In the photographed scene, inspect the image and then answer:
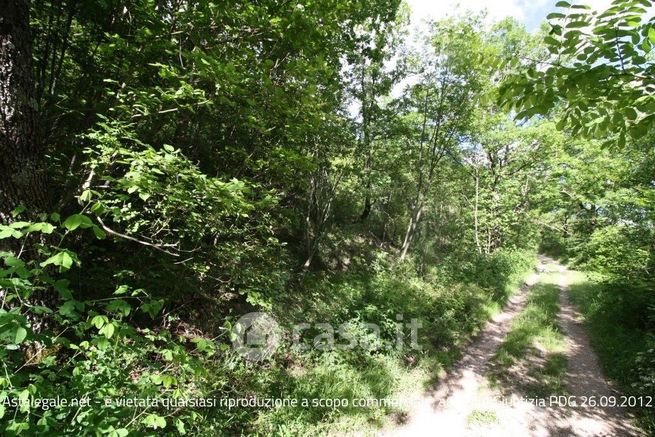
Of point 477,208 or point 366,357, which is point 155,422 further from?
point 477,208

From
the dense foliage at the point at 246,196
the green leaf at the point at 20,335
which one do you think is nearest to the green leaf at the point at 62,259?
the dense foliage at the point at 246,196

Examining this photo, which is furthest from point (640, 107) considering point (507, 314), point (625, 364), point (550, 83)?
point (507, 314)

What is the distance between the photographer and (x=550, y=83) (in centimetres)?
223

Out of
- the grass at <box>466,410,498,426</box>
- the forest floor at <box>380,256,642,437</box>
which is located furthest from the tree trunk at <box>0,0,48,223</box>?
the grass at <box>466,410,498,426</box>

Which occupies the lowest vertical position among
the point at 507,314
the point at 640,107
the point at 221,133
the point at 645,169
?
the point at 507,314

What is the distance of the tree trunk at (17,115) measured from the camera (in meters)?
2.69

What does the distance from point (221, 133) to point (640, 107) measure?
6569mm

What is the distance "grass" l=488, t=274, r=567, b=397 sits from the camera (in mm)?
6445

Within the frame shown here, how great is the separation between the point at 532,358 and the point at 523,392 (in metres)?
1.70

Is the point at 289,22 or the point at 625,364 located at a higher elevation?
the point at 289,22

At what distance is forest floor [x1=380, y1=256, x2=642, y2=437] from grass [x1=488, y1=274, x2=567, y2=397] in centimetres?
2

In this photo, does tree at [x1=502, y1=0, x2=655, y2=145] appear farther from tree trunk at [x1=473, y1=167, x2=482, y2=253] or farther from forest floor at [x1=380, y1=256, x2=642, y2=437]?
tree trunk at [x1=473, y1=167, x2=482, y2=253]

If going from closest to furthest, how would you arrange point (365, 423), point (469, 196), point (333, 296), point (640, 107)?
point (640, 107)
point (365, 423)
point (333, 296)
point (469, 196)

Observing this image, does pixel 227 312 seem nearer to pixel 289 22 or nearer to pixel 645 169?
pixel 289 22
